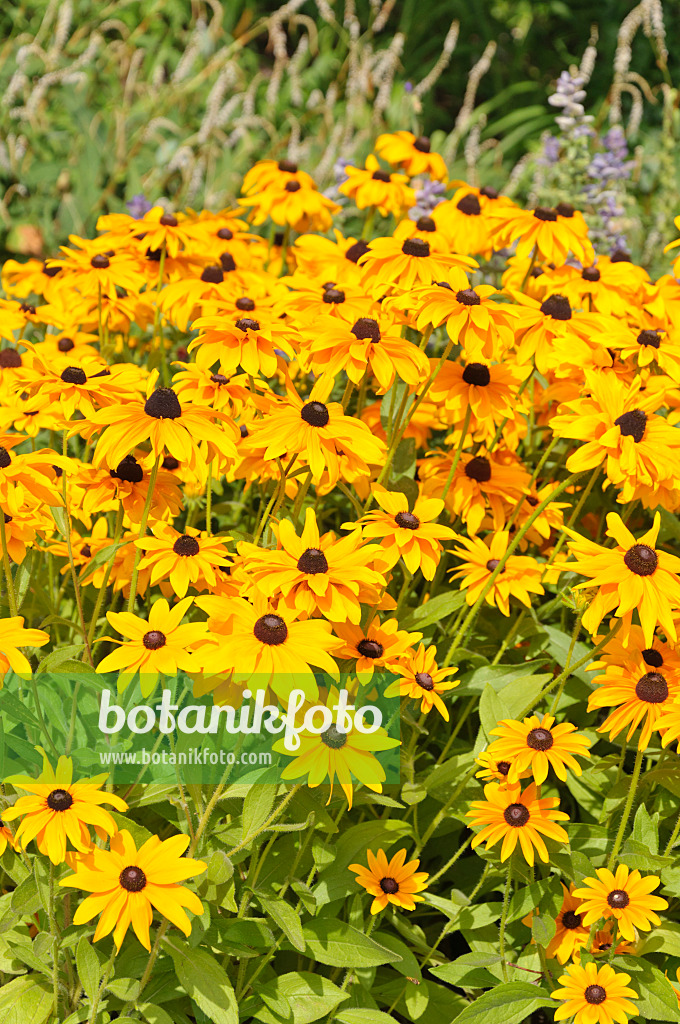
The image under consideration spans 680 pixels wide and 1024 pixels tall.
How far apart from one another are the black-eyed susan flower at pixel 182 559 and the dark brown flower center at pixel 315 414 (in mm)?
271

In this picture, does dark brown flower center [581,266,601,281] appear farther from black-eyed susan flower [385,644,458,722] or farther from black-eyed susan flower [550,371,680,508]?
black-eyed susan flower [385,644,458,722]

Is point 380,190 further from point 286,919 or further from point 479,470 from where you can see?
point 286,919

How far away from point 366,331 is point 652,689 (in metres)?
0.79

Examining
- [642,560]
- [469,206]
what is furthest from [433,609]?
[469,206]

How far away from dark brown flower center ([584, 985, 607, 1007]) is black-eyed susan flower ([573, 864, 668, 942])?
9cm

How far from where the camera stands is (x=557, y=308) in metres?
2.09

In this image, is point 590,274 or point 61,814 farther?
point 590,274

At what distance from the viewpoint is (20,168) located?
5.14 meters

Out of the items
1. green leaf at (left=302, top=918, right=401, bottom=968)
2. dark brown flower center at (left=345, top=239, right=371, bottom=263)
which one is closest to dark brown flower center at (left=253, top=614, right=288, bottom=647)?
green leaf at (left=302, top=918, right=401, bottom=968)

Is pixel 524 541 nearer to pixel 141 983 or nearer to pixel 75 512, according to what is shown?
pixel 75 512

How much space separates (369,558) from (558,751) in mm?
466

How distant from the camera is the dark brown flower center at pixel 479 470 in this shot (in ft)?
6.95

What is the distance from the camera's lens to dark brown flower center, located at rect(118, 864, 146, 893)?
4.50 feet

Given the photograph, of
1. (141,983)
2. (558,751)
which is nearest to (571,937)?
(558,751)
